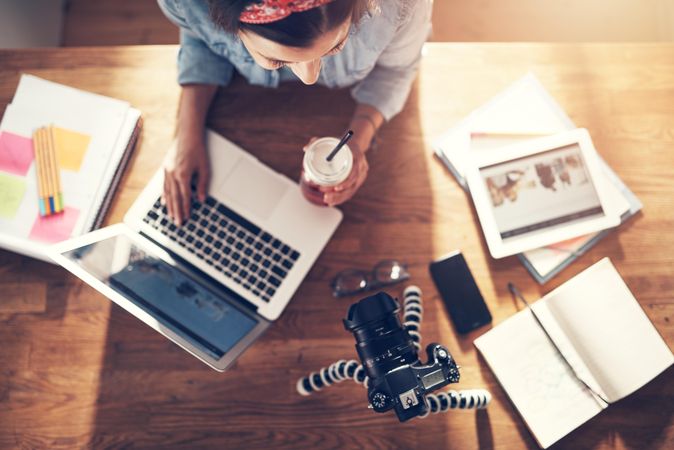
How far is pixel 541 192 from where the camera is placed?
39.4 inches

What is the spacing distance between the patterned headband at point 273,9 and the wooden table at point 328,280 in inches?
18.0

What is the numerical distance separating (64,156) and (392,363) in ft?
2.51

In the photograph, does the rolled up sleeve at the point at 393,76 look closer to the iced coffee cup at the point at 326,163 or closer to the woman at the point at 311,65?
the woman at the point at 311,65

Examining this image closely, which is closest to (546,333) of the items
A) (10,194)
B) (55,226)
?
(55,226)

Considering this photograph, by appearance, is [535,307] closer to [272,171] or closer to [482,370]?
[482,370]

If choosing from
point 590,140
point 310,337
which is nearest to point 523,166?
point 590,140

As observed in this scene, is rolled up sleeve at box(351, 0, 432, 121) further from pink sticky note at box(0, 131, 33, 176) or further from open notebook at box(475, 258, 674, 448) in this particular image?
pink sticky note at box(0, 131, 33, 176)

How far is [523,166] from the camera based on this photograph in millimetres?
1007

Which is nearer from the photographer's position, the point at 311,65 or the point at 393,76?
the point at 311,65

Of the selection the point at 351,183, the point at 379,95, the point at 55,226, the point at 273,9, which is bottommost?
the point at 55,226

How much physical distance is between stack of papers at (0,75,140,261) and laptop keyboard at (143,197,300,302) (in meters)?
0.13

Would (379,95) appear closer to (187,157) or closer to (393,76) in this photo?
(393,76)

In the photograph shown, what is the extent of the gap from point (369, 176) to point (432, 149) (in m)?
0.15

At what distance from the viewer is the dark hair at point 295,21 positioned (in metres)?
0.60
